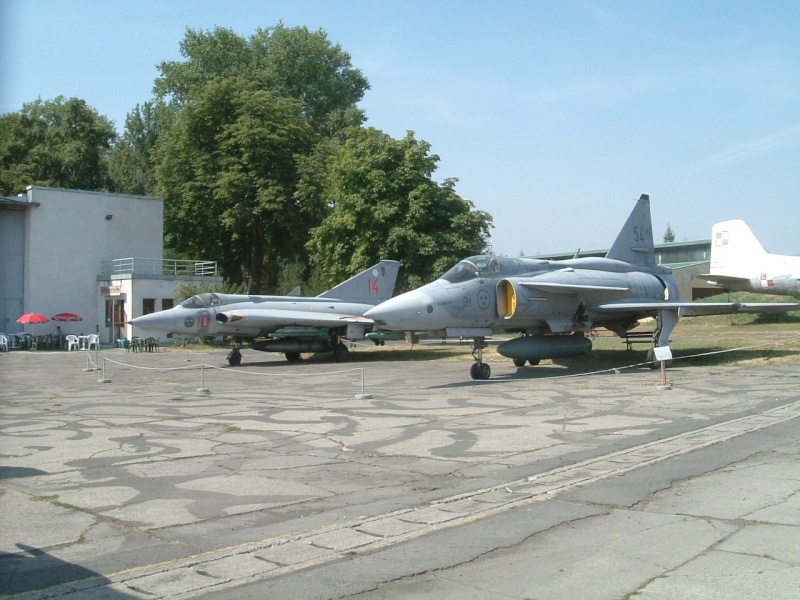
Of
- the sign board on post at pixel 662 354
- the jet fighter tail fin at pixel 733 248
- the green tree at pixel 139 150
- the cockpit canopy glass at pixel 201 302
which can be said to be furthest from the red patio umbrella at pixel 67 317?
the jet fighter tail fin at pixel 733 248

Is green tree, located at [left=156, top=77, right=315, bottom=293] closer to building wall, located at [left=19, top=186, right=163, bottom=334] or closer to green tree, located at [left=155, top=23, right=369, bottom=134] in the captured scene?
building wall, located at [left=19, top=186, right=163, bottom=334]

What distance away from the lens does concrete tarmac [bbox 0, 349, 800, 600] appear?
476cm

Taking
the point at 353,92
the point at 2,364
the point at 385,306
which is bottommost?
the point at 2,364

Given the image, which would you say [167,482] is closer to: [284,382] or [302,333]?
[284,382]

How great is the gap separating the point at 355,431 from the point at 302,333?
1578 cm

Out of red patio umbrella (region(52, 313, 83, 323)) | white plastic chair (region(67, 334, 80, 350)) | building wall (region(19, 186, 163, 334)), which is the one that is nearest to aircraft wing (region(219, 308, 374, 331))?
white plastic chair (region(67, 334, 80, 350))

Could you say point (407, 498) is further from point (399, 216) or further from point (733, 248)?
point (733, 248)

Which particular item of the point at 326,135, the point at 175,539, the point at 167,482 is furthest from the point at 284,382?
the point at 326,135

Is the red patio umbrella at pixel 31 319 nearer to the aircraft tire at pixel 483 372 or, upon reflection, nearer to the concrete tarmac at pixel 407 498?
the concrete tarmac at pixel 407 498

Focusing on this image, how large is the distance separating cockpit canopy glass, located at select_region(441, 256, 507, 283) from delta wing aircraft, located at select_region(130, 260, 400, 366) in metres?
7.83

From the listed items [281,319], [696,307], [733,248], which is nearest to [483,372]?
[696,307]

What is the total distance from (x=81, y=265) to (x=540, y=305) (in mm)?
29082

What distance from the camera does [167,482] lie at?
295 inches

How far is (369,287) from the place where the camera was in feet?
96.8
